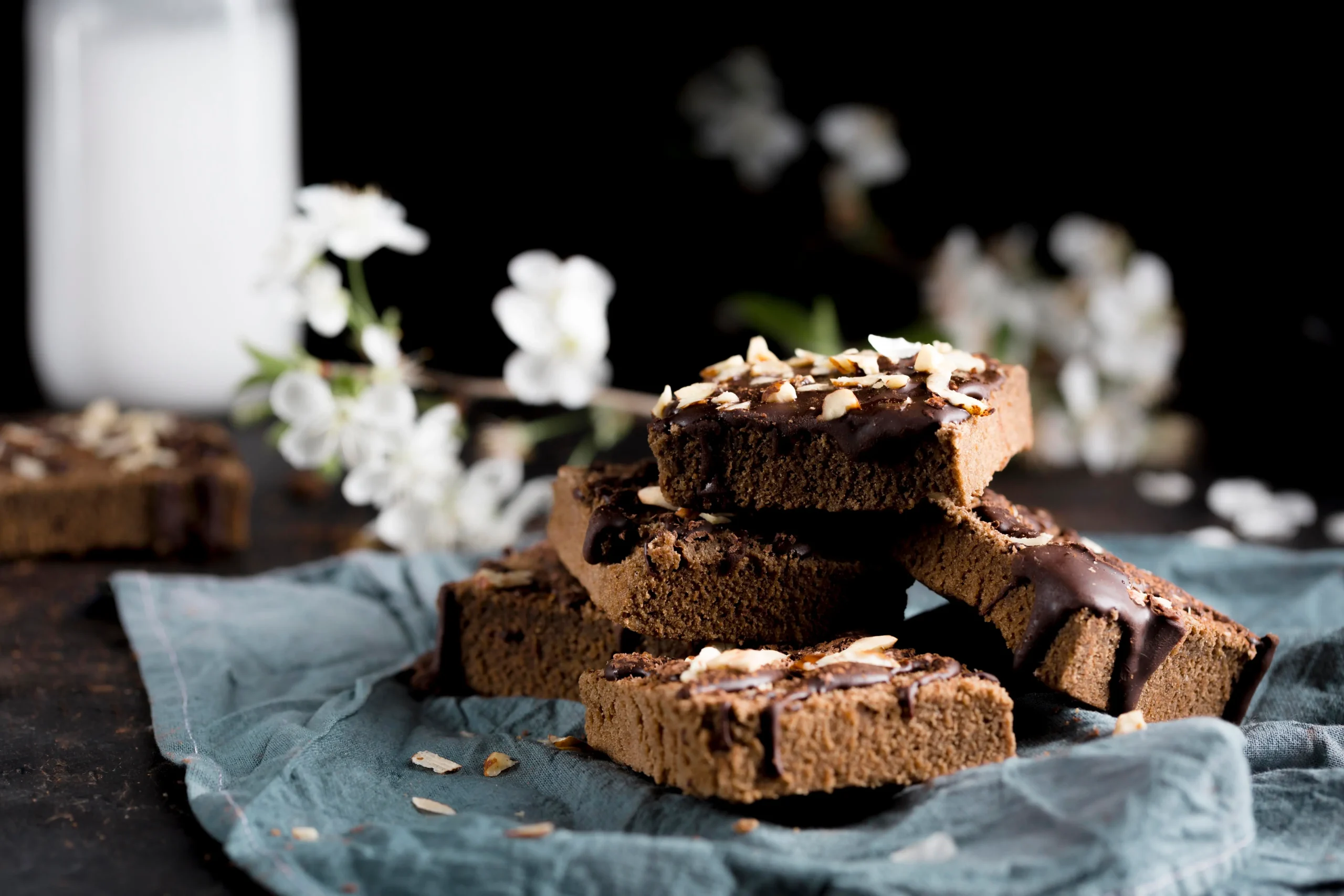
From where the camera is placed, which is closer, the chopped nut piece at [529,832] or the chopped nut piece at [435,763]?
the chopped nut piece at [529,832]

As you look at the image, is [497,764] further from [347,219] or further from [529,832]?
[347,219]

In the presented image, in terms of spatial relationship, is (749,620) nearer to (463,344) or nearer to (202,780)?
(202,780)

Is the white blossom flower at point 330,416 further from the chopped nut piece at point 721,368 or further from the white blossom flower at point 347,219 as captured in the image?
the chopped nut piece at point 721,368

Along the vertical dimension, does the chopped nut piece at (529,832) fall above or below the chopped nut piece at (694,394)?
below

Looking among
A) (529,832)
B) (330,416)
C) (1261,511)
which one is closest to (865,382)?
(529,832)

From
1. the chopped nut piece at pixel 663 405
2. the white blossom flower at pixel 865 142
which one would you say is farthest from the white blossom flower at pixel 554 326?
the white blossom flower at pixel 865 142

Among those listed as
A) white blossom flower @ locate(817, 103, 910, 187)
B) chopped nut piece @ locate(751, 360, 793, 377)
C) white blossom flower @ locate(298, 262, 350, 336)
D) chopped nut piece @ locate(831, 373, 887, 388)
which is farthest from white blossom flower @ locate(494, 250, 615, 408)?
white blossom flower @ locate(817, 103, 910, 187)

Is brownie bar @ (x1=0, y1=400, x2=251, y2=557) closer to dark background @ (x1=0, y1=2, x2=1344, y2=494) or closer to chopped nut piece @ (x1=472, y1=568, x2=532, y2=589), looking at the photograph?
chopped nut piece @ (x1=472, y1=568, x2=532, y2=589)
